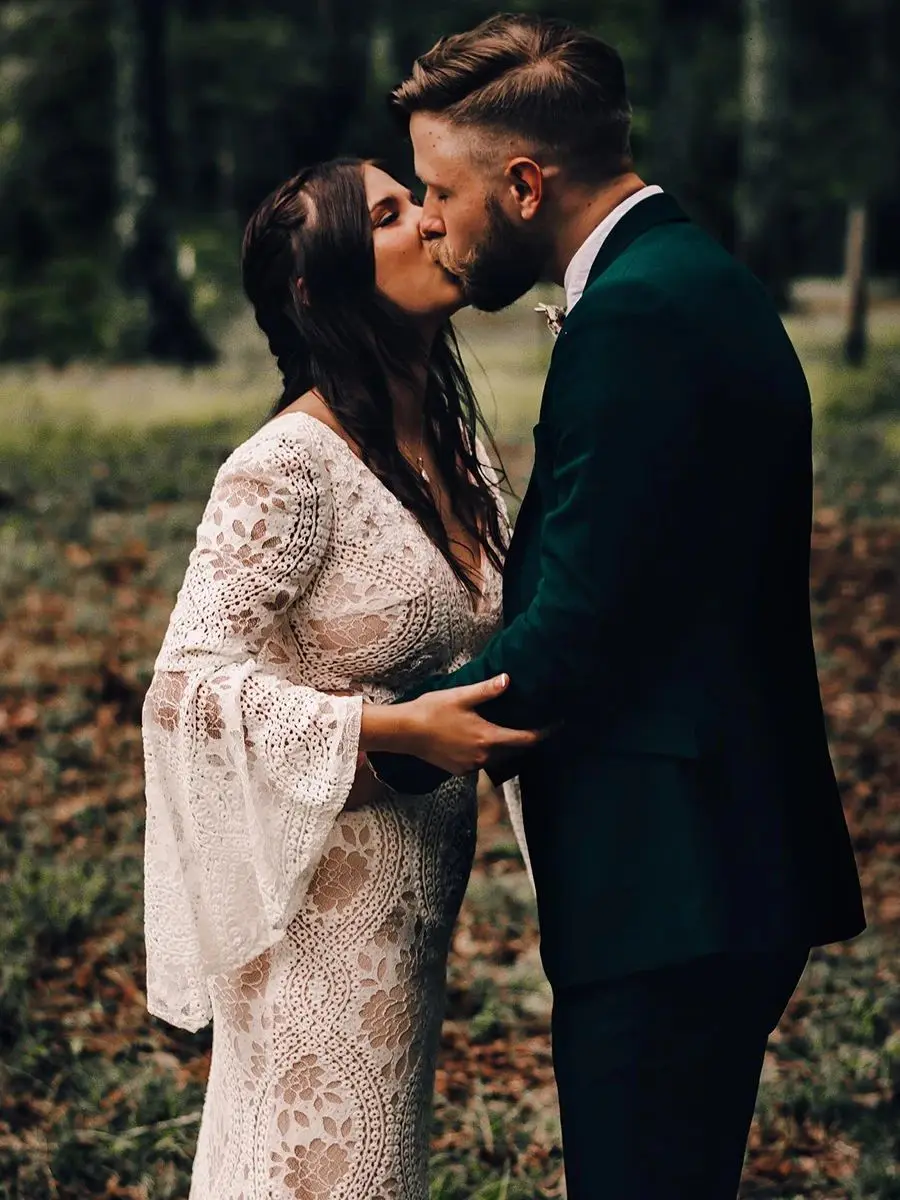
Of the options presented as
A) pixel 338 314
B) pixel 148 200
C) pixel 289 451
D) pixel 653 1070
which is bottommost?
pixel 148 200

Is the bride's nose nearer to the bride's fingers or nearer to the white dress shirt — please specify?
the white dress shirt

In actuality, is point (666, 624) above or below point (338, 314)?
below

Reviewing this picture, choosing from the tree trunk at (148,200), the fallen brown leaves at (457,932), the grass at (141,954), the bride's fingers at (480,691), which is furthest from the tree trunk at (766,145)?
the bride's fingers at (480,691)

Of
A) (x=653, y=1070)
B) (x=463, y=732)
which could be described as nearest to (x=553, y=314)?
(x=463, y=732)

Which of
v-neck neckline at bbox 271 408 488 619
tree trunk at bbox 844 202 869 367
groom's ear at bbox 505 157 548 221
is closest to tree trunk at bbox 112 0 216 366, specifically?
tree trunk at bbox 844 202 869 367

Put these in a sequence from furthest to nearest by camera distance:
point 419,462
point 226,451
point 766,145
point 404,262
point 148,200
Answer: point 148,200 < point 766,145 < point 226,451 < point 419,462 < point 404,262

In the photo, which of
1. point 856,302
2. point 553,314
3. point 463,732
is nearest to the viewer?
point 463,732

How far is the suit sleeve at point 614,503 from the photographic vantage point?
226cm

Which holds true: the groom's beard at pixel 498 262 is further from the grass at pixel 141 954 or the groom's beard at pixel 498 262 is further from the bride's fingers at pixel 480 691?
the grass at pixel 141 954

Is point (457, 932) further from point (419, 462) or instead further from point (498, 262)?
point (498, 262)

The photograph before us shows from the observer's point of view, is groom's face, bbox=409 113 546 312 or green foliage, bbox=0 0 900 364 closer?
groom's face, bbox=409 113 546 312

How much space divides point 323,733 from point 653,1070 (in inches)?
28.5

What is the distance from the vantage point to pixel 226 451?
13531 mm

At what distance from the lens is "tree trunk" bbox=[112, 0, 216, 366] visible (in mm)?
18094
